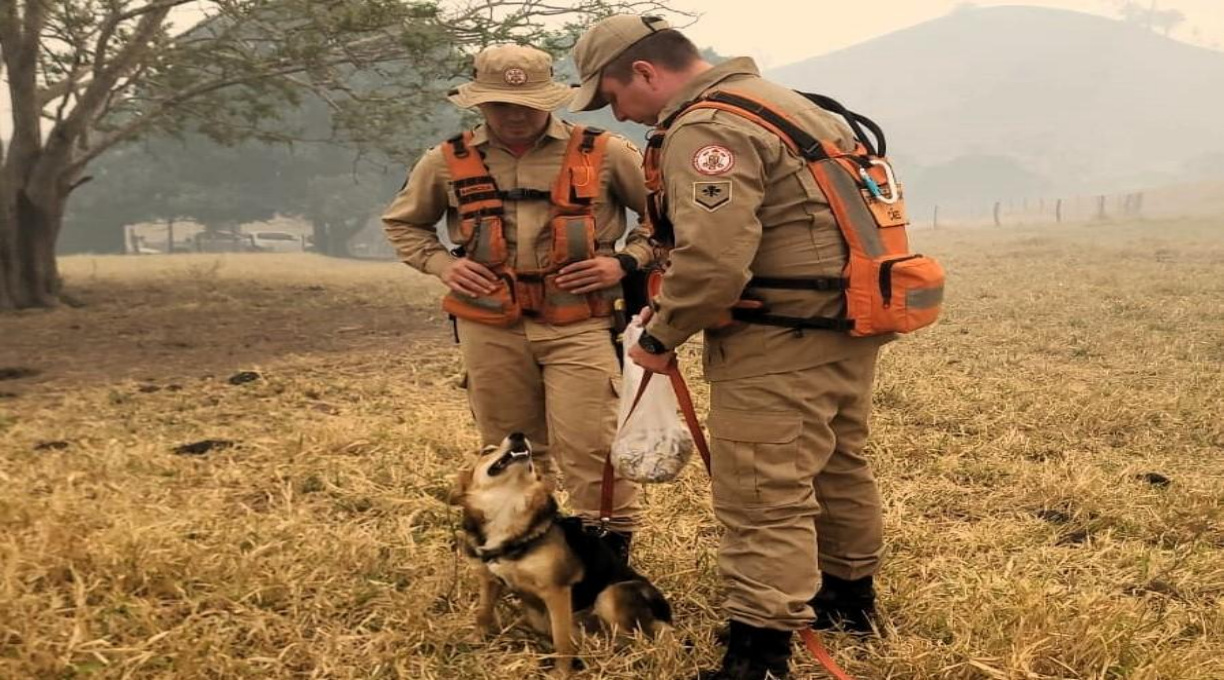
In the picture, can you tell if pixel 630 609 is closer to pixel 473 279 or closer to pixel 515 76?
pixel 473 279

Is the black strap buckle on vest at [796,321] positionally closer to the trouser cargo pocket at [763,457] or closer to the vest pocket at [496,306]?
the trouser cargo pocket at [763,457]

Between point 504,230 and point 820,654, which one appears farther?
point 504,230

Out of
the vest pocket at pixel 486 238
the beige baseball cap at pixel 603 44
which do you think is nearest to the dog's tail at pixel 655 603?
the vest pocket at pixel 486 238

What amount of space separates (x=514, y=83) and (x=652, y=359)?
4.72 feet

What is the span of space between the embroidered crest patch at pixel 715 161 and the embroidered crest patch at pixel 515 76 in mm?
1359

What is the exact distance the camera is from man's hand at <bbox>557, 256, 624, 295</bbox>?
12.8 ft

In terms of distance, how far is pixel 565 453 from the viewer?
396cm

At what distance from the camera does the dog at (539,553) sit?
322cm

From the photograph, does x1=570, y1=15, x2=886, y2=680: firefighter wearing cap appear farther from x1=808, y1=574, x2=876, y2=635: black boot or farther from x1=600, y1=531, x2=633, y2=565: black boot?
x1=600, y1=531, x2=633, y2=565: black boot

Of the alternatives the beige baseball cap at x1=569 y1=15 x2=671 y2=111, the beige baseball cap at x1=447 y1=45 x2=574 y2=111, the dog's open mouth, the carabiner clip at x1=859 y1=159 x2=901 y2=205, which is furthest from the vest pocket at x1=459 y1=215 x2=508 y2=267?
the carabiner clip at x1=859 y1=159 x2=901 y2=205

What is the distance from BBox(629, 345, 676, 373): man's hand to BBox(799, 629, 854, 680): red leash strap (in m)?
1.01

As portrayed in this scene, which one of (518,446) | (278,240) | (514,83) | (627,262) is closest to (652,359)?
(518,446)

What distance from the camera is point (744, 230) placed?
8.95ft

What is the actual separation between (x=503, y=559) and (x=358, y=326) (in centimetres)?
1052
